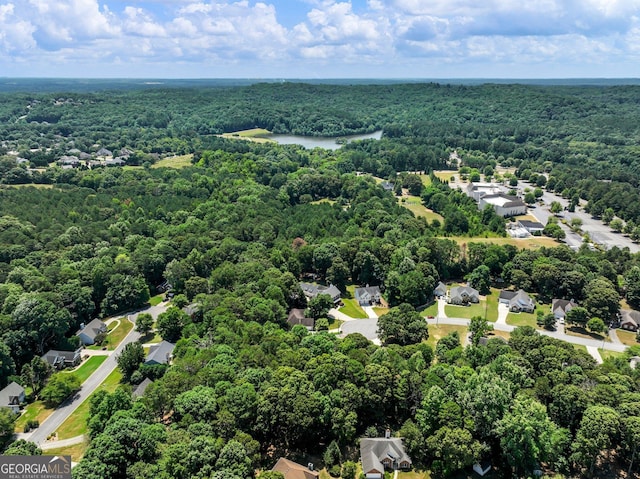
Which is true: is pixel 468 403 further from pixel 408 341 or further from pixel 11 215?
pixel 11 215

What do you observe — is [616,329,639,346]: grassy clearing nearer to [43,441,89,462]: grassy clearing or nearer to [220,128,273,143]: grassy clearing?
[43,441,89,462]: grassy clearing

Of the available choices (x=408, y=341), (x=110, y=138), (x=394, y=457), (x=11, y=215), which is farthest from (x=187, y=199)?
(x=110, y=138)

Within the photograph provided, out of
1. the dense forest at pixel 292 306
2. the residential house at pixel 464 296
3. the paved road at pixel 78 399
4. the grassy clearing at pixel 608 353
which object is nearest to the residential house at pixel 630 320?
the dense forest at pixel 292 306

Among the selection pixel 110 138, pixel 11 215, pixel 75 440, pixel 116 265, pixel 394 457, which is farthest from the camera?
pixel 110 138

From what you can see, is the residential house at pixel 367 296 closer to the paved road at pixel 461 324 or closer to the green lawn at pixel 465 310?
the paved road at pixel 461 324

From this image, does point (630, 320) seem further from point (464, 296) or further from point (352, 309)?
point (352, 309)
